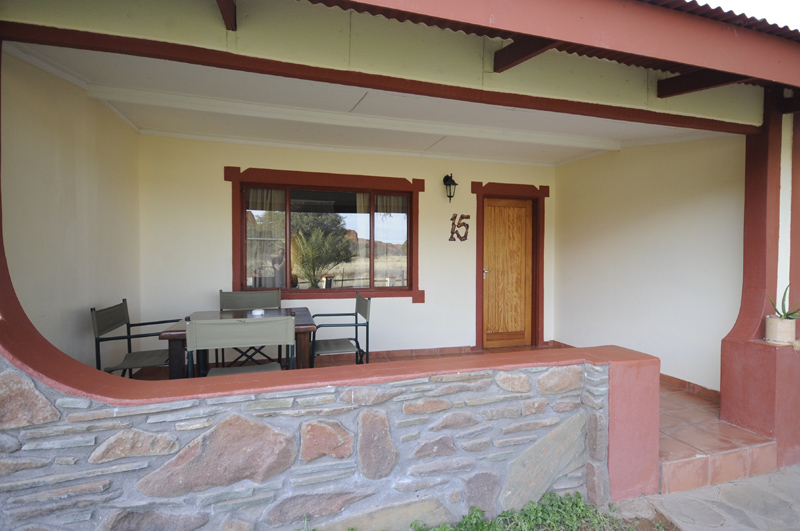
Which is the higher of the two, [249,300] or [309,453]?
[249,300]

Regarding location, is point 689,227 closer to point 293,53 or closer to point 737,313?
point 737,313

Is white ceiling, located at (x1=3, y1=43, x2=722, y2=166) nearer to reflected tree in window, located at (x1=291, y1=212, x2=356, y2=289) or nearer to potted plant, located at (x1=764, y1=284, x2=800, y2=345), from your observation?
reflected tree in window, located at (x1=291, y1=212, x2=356, y2=289)

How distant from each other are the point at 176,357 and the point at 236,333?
1.93 ft

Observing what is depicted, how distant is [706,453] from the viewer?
261cm

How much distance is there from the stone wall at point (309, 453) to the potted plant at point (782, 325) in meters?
1.54

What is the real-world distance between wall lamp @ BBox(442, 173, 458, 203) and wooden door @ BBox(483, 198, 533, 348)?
544 millimetres

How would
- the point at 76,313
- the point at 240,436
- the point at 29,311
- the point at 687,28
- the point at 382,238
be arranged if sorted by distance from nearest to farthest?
the point at 240,436 < the point at 687,28 < the point at 29,311 < the point at 76,313 < the point at 382,238

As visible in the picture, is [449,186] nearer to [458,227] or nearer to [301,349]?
[458,227]

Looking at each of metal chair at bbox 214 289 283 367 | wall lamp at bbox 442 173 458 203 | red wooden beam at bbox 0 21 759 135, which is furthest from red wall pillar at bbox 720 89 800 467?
metal chair at bbox 214 289 283 367

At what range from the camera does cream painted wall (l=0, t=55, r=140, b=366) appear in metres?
2.32

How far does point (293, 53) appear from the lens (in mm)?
2211

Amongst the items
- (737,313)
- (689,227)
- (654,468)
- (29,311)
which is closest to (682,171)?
(689,227)

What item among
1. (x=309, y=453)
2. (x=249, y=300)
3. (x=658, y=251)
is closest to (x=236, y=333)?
(x=309, y=453)

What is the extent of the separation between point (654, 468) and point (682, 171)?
2737mm
